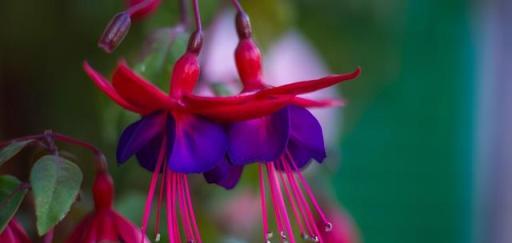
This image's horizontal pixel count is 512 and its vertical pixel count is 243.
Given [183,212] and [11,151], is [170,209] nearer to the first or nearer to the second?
[183,212]

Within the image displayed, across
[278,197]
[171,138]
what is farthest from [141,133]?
[278,197]

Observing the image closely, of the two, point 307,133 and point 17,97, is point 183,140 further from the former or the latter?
point 17,97

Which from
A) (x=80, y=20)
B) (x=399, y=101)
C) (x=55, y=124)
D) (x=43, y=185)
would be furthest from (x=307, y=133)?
(x=399, y=101)

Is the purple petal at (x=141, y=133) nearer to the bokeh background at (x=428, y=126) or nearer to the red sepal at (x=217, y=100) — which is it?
the red sepal at (x=217, y=100)

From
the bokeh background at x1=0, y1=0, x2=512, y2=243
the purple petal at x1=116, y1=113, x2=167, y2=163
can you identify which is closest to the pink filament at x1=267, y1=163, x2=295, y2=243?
the purple petal at x1=116, y1=113, x2=167, y2=163

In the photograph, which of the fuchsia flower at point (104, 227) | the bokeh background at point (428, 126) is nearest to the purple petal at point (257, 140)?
the fuchsia flower at point (104, 227)
